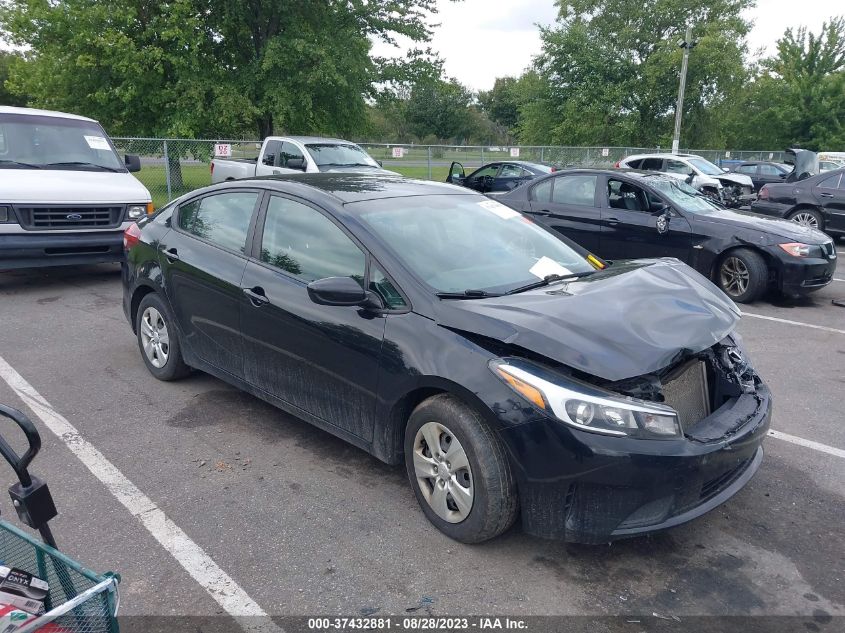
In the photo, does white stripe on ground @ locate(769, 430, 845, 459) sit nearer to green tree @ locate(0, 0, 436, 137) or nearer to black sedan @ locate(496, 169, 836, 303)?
black sedan @ locate(496, 169, 836, 303)

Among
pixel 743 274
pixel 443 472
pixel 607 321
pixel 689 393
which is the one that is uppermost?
pixel 607 321

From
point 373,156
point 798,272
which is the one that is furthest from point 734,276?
point 373,156

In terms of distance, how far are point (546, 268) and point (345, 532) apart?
1.84m

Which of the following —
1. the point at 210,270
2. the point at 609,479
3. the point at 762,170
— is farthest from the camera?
the point at 762,170

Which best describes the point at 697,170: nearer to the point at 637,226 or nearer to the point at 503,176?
the point at 503,176

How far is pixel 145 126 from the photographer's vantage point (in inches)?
739

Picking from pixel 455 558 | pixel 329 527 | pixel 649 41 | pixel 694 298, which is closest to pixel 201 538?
pixel 329 527

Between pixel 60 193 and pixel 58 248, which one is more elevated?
pixel 60 193

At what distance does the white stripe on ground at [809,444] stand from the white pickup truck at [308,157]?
371 inches

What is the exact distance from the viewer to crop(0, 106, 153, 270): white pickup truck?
7535 millimetres

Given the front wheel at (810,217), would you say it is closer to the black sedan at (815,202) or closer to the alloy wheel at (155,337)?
the black sedan at (815,202)

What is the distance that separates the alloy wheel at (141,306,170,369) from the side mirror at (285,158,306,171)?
7895 millimetres

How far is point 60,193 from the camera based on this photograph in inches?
304

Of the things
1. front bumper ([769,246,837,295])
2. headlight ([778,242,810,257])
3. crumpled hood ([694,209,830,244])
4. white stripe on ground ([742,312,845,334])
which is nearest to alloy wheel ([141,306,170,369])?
white stripe on ground ([742,312,845,334])
